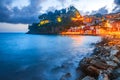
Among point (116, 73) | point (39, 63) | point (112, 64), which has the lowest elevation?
point (39, 63)

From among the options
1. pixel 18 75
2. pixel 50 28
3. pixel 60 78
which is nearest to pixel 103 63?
pixel 60 78

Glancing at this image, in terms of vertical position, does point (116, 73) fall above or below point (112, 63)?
below

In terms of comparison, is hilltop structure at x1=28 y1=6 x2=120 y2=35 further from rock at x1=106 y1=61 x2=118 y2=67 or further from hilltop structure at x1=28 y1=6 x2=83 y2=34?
rock at x1=106 y1=61 x2=118 y2=67

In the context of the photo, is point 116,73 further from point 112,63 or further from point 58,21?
point 58,21

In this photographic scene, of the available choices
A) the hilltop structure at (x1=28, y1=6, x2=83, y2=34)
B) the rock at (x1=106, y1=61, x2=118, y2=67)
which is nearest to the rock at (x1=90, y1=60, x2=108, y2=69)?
the rock at (x1=106, y1=61, x2=118, y2=67)

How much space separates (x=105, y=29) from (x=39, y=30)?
79120 mm

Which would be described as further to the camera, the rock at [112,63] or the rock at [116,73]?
the rock at [112,63]

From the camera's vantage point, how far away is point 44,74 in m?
15.4

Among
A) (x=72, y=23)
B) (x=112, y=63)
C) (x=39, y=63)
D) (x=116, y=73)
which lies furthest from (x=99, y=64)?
(x=72, y=23)

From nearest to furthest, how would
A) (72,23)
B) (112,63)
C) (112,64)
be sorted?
(112,64) → (112,63) → (72,23)

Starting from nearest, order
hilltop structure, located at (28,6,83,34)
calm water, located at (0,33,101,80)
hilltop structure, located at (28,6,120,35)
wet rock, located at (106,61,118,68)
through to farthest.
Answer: wet rock, located at (106,61,118,68) < calm water, located at (0,33,101,80) < hilltop structure, located at (28,6,120,35) < hilltop structure, located at (28,6,83,34)

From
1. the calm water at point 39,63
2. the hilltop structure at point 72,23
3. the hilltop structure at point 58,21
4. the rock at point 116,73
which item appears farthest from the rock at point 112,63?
the hilltop structure at point 58,21

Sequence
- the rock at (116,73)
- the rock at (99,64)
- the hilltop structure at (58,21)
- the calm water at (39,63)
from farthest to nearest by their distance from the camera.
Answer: the hilltop structure at (58,21) → the calm water at (39,63) → the rock at (99,64) → the rock at (116,73)

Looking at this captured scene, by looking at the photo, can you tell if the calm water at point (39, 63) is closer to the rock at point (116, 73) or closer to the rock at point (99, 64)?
the rock at point (99, 64)
